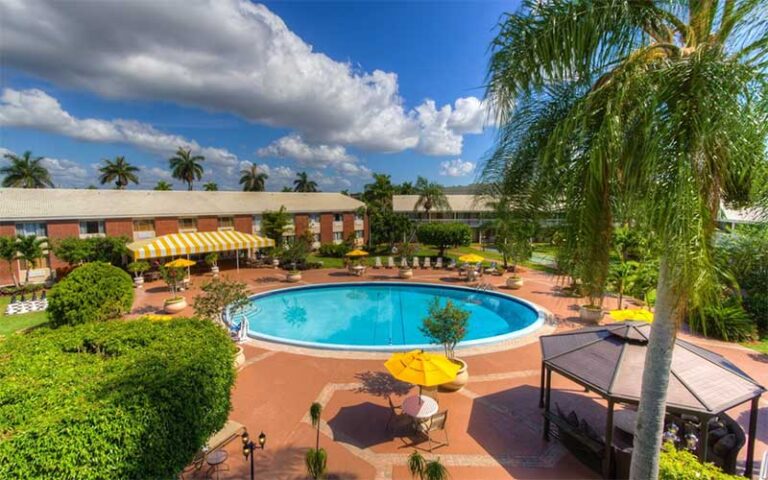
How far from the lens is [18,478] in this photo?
452 cm

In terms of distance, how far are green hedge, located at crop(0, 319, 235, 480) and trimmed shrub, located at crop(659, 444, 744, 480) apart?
839cm

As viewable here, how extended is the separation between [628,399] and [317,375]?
368 inches

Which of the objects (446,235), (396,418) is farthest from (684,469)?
(446,235)

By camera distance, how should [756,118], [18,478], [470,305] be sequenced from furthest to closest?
[470,305] < [18,478] < [756,118]

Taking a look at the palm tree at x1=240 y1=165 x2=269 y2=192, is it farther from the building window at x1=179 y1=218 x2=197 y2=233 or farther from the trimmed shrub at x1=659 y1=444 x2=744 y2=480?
the trimmed shrub at x1=659 y1=444 x2=744 y2=480

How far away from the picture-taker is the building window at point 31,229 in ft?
87.5

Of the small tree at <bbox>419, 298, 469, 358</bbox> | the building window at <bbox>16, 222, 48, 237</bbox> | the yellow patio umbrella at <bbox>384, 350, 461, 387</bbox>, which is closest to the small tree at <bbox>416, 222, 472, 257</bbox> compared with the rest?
the small tree at <bbox>419, 298, 469, 358</bbox>

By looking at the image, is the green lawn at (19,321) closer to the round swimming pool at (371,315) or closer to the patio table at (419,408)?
the round swimming pool at (371,315)

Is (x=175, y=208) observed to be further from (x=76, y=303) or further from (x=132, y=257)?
(x=76, y=303)

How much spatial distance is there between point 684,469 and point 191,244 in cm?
3266

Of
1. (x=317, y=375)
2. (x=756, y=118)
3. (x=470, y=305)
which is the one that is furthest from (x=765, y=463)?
(x=470, y=305)

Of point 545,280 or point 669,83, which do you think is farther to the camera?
point 545,280

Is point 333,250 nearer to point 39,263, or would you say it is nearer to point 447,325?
point 39,263

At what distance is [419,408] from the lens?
9.15 meters
